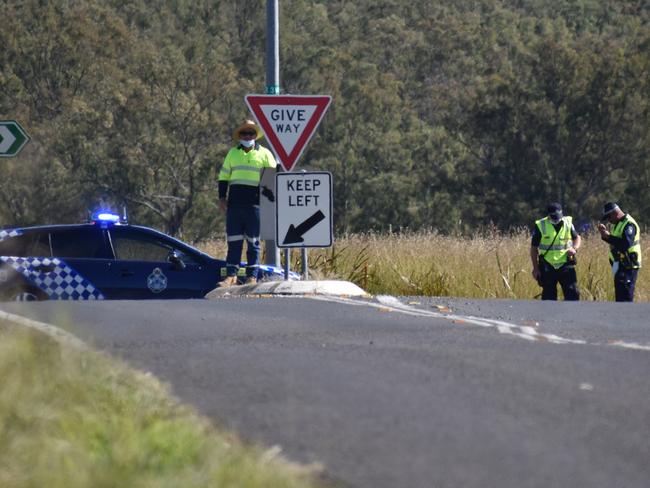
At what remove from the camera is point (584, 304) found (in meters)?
13.0

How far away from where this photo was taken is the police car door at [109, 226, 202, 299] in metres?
16.1

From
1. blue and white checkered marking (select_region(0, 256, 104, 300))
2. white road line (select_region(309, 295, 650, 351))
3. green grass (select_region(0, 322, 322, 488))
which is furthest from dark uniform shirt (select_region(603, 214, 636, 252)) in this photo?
green grass (select_region(0, 322, 322, 488))

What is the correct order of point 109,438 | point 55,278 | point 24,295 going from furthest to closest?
point 55,278, point 24,295, point 109,438

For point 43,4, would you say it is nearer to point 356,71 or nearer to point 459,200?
point 356,71

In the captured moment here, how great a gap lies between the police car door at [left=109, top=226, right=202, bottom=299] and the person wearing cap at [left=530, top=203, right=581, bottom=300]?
12.9ft

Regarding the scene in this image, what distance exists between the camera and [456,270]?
2005cm

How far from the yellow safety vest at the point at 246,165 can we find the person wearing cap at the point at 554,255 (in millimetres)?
3474

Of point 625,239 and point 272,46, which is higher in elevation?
point 272,46

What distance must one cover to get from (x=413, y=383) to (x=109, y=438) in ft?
7.09

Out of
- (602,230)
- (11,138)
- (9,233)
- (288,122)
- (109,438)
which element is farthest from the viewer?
(11,138)

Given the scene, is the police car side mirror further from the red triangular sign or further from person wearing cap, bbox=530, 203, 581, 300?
person wearing cap, bbox=530, 203, 581, 300

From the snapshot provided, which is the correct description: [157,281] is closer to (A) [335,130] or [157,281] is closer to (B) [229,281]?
(B) [229,281]

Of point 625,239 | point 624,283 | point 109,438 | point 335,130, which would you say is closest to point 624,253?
point 625,239

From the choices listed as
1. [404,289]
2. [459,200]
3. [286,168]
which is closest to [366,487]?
[286,168]
